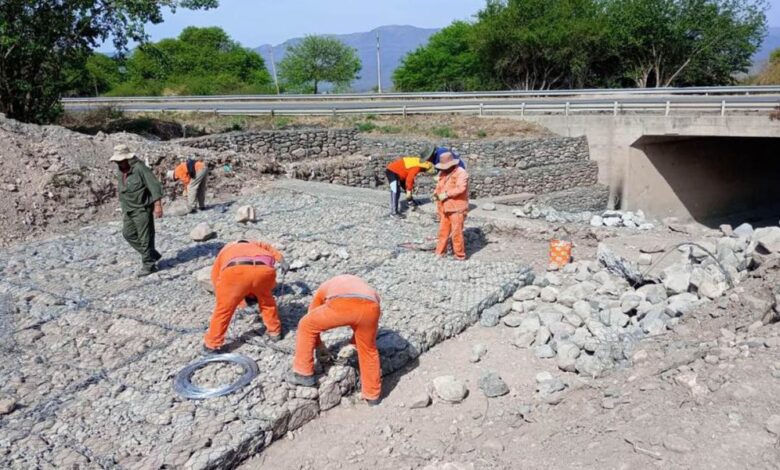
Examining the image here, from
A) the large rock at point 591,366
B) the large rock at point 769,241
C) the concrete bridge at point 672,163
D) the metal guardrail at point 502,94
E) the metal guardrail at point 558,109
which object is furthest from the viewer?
the metal guardrail at point 502,94

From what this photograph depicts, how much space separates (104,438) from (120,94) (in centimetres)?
4000

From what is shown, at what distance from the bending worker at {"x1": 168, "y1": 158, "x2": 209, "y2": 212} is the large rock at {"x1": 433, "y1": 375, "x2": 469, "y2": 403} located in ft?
21.6

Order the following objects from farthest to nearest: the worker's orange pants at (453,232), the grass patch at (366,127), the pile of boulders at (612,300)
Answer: the grass patch at (366,127), the worker's orange pants at (453,232), the pile of boulders at (612,300)

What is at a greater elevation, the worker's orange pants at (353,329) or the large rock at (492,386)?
the worker's orange pants at (353,329)

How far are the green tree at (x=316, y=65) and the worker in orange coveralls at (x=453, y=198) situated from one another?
38.3 meters

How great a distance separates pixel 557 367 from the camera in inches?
229

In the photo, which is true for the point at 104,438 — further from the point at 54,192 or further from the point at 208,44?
the point at 208,44

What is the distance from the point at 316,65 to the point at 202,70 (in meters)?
8.54

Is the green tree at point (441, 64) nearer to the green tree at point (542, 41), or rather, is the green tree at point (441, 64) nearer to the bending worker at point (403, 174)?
the green tree at point (542, 41)

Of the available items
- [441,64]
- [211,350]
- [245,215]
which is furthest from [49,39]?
[441,64]

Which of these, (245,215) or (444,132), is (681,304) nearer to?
(245,215)

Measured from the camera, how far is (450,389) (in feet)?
17.2

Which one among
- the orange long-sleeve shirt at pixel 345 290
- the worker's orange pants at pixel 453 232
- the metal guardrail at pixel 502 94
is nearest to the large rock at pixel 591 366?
the orange long-sleeve shirt at pixel 345 290

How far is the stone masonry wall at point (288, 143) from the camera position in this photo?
1575 centimetres
